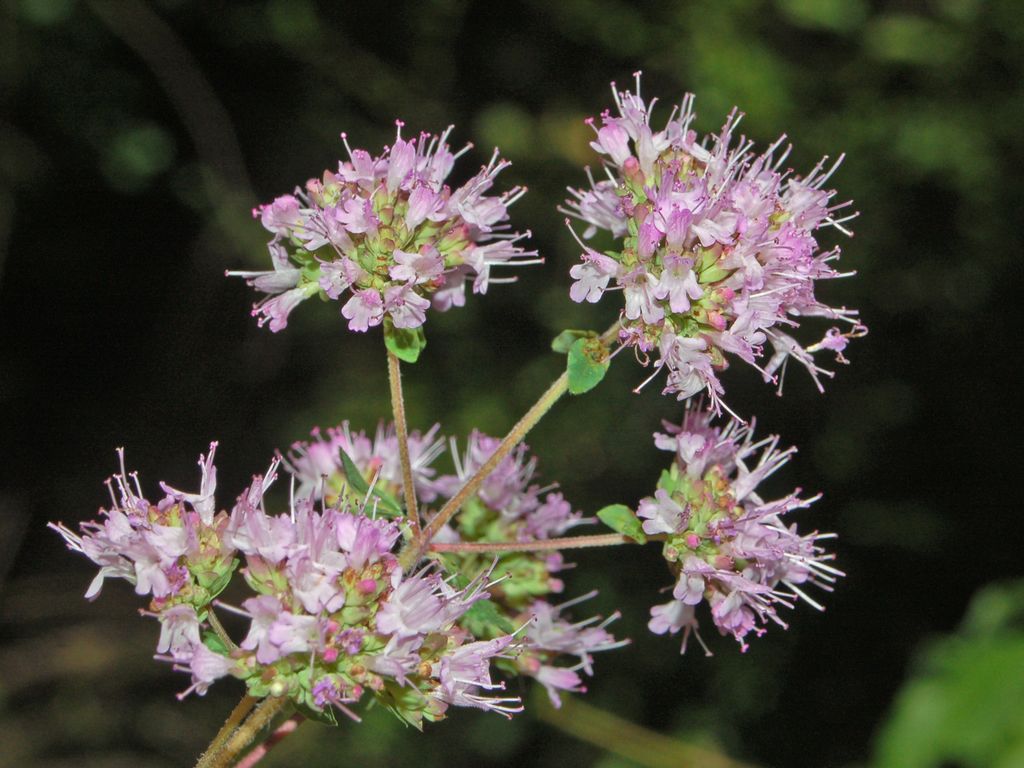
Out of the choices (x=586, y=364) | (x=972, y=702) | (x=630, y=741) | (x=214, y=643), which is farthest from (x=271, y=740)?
(x=630, y=741)

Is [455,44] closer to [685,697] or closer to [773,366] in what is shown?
[685,697]

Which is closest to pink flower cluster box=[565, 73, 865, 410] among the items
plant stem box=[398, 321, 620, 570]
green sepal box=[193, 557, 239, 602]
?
plant stem box=[398, 321, 620, 570]

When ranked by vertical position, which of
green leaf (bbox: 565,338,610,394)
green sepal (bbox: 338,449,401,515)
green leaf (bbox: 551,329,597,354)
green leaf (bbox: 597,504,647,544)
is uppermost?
green leaf (bbox: 551,329,597,354)

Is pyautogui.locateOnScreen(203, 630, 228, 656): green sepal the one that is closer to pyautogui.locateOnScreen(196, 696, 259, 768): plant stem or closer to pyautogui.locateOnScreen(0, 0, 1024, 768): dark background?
pyautogui.locateOnScreen(196, 696, 259, 768): plant stem

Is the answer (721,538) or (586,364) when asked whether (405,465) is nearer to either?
(586,364)

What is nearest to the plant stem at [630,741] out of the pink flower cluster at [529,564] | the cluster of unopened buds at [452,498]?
the pink flower cluster at [529,564]

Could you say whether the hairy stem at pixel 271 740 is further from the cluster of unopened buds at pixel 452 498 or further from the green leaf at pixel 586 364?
the green leaf at pixel 586 364

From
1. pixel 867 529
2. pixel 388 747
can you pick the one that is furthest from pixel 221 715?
pixel 867 529
